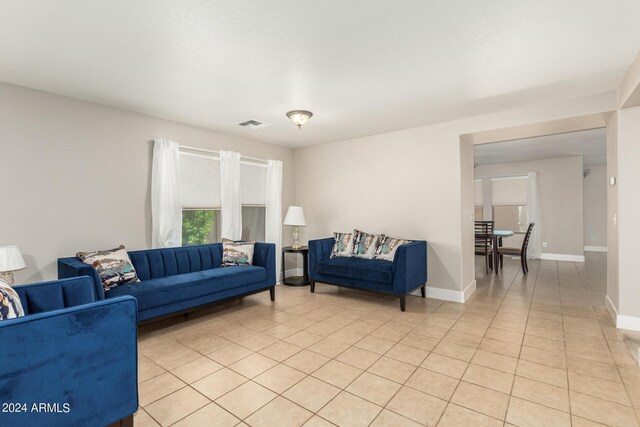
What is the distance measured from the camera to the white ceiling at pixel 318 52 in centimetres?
191

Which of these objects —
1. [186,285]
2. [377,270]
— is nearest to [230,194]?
[186,285]

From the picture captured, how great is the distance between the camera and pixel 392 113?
3889mm

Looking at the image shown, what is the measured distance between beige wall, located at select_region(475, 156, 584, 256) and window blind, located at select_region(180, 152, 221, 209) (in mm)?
7484

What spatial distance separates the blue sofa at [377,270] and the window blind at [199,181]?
1619 mm

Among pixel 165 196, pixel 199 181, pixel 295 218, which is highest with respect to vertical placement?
pixel 199 181

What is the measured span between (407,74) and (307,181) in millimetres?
3318

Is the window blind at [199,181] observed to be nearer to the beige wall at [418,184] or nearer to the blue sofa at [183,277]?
the blue sofa at [183,277]

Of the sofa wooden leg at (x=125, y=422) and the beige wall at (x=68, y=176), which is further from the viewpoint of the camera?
the beige wall at (x=68, y=176)

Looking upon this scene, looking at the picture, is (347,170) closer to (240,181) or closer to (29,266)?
(240,181)

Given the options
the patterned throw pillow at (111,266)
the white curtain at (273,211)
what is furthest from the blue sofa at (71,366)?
the white curtain at (273,211)

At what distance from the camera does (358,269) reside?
419 centimetres

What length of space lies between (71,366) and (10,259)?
1694 millimetres

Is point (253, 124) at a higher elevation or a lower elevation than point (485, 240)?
higher

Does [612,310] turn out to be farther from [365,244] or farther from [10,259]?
[10,259]
